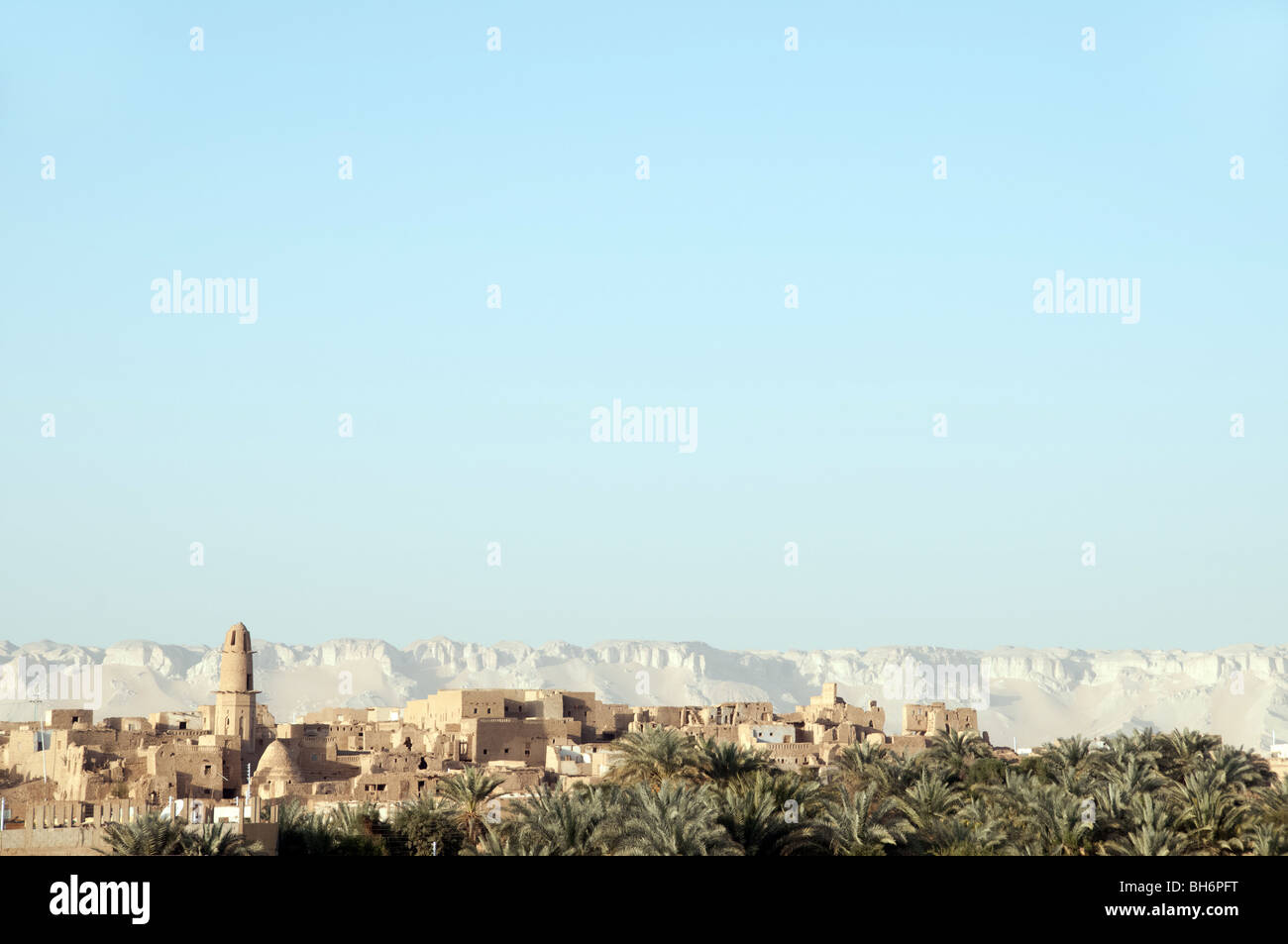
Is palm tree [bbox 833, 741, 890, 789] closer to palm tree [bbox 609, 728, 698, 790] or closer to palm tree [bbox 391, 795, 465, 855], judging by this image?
palm tree [bbox 609, 728, 698, 790]

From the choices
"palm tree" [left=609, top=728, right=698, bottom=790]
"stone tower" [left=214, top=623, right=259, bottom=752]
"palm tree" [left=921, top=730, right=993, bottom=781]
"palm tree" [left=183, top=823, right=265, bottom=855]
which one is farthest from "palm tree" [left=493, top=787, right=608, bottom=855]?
"stone tower" [left=214, top=623, right=259, bottom=752]

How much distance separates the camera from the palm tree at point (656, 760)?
4969cm

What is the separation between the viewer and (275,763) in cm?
7456

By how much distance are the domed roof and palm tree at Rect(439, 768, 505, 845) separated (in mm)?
21694

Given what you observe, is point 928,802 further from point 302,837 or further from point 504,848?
point 302,837

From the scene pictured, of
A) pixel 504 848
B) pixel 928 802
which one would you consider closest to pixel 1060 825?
pixel 928 802

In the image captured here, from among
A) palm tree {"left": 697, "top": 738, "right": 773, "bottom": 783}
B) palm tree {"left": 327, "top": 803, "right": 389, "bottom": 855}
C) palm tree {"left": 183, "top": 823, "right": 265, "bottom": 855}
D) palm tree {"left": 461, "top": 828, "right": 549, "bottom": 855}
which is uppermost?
palm tree {"left": 697, "top": 738, "right": 773, "bottom": 783}

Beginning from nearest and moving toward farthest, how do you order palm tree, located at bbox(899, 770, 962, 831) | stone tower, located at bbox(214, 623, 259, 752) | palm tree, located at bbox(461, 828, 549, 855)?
palm tree, located at bbox(461, 828, 549, 855)
palm tree, located at bbox(899, 770, 962, 831)
stone tower, located at bbox(214, 623, 259, 752)

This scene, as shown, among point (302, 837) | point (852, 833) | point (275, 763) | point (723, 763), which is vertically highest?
point (723, 763)

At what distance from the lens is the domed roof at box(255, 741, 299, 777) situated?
7388 centimetres

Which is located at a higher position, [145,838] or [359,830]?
[145,838]

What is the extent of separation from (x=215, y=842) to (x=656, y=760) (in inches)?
603
